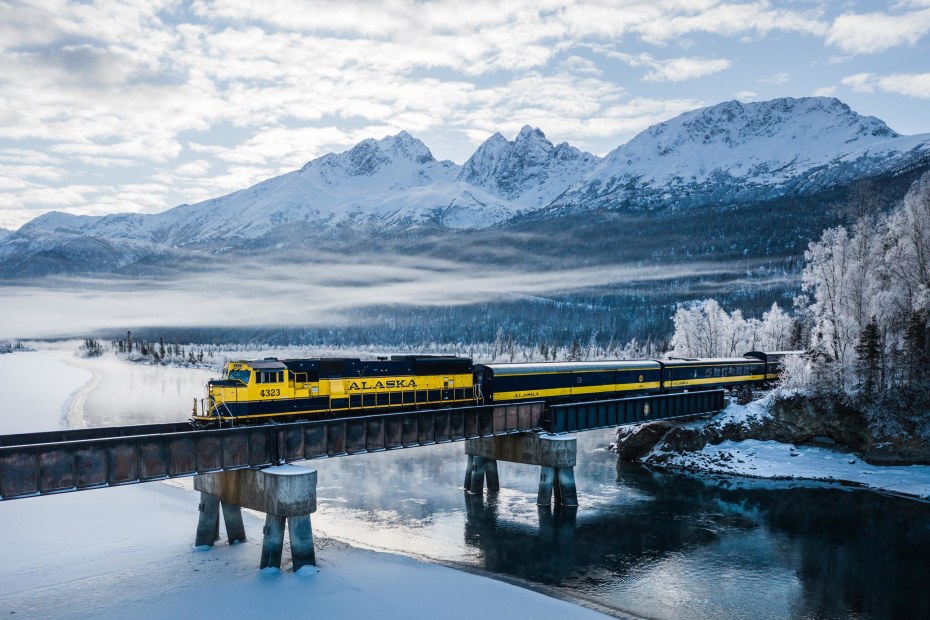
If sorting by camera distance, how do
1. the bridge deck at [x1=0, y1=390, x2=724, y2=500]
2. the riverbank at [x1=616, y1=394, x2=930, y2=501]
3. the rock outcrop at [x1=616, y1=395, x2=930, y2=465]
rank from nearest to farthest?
the bridge deck at [x1=0, y1=390, x2=724, y2=500] → the rock outcrop at [x1=616, y1=395, x2=930, y2=465] → the riverbank at [x1=616, y1=394, x2=930, y2=501]

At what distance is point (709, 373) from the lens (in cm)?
7431

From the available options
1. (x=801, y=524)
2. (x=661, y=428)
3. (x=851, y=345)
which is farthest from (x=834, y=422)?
(x=801, y=524)

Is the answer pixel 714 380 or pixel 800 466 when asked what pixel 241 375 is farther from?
pixel 714 380


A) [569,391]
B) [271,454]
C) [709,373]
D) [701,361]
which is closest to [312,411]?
[271,454]

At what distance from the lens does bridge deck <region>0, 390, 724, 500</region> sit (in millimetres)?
29812

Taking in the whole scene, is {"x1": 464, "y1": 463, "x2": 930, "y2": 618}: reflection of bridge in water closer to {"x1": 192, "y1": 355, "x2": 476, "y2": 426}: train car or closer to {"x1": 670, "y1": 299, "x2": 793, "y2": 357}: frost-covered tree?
{"x1": 192, "y1": 355, "x2": 476, "y2": 426}: train car

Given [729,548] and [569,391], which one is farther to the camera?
[569,391]

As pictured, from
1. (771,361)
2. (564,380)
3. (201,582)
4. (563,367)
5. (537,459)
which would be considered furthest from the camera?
(771,361)

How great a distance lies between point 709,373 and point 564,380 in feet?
82.8

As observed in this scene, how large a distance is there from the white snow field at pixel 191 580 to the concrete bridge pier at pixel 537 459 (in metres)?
17.4

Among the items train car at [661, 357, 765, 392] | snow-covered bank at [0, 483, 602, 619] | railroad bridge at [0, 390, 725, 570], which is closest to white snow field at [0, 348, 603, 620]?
snow-covered bank at [0, 483, 602, 619]

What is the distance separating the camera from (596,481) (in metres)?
62.4

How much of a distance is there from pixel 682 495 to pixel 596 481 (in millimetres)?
7891

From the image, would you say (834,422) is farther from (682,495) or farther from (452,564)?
(452,564)
